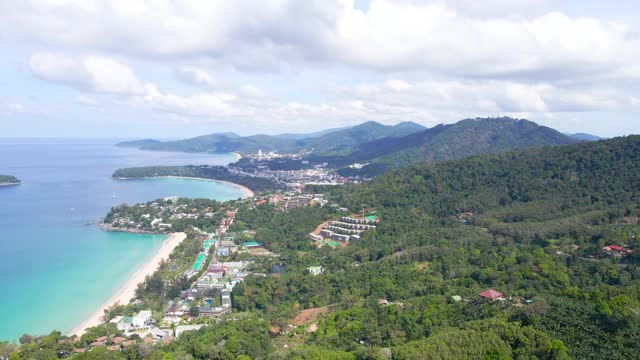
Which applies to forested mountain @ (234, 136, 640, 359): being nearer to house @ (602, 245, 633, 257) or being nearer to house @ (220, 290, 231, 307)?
house @ (602, 245, 633, 257)

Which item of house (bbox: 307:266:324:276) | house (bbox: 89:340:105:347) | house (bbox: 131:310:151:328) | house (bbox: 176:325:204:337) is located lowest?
house (bbox: 89:340:105:347)

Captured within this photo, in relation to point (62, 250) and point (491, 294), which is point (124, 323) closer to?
point (491, 294)

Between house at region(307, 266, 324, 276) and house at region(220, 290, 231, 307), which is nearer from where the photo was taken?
house at region(220, 290, 231, 307)

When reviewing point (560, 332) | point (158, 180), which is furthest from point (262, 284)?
point (158, 180)

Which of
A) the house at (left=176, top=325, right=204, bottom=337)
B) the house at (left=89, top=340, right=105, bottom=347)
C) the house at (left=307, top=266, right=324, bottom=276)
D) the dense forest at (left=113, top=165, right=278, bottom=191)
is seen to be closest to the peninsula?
the dense forest at (left=113, top=165, right=278, bottom=191)

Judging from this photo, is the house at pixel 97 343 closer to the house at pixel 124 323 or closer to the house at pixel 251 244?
the house at pixel 124 323

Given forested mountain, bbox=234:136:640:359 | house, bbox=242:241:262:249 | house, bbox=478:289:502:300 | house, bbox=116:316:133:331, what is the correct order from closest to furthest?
forested mountain, bbox=234:136:640:359, house, bbox=478:289:502:300, house, bbox=116:316:133:331, house, bbox=242:241:262:249

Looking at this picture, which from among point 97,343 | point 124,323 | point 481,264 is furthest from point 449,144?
point 97,343
